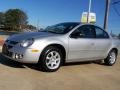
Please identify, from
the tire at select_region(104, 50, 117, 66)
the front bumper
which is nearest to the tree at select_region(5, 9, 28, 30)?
the tire at select_region(104, 50, 117, 66)

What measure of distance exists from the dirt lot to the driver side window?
1.06m

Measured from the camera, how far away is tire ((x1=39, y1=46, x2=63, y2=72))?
768 cm

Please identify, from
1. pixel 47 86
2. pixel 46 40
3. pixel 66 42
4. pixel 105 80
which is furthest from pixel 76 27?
pixel 47 86

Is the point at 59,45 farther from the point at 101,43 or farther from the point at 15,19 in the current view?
the point at 15,19

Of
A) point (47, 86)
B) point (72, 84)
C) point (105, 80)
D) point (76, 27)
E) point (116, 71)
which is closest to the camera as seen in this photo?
point (47, 86)

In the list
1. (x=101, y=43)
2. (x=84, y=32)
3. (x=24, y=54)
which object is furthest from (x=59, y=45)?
(x=101, y=43)

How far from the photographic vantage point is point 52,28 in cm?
916

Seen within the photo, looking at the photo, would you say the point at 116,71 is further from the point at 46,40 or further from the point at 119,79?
the point at 46,40

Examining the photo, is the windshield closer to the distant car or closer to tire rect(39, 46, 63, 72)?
the distant car

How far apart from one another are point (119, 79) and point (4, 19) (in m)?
108

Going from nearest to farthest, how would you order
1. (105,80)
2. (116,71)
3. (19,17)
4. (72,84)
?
(72,84)
(105,80)
(116,71)
(19,17)

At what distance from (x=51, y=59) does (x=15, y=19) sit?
10470 cm

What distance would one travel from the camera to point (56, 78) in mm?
7148

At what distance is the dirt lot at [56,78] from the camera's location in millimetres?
6238
